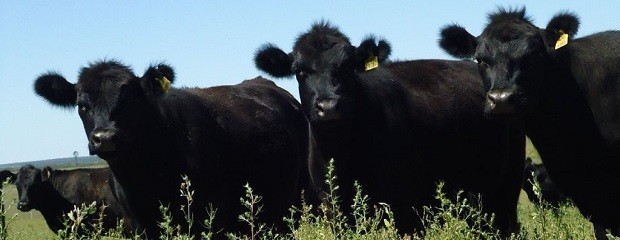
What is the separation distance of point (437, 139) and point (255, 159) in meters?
2.23

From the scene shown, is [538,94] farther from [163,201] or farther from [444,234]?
[163,201]

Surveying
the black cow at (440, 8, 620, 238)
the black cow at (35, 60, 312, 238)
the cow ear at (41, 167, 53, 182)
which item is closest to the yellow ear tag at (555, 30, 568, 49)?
the black cow at (440, 8, 620, 238)

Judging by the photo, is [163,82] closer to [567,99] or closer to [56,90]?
[56,90]

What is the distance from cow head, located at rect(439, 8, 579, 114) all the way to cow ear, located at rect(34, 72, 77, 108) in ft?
15.7

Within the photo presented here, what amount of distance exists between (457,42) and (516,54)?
145 cm

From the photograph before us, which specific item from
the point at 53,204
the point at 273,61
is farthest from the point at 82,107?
the point at 53,204

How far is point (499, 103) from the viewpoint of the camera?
310 inches

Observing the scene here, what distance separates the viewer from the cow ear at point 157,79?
10.8 m

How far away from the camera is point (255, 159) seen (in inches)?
450

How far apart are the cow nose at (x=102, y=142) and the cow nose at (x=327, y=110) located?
208cm

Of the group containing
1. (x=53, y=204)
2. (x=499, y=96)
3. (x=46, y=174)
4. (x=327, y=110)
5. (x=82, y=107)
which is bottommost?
(x=53, y=204)

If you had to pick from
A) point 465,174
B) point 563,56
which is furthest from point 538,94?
point 465,174

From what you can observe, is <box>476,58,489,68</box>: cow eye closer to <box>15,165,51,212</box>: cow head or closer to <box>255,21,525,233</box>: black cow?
<box>255,21,525,233</box>: black cow

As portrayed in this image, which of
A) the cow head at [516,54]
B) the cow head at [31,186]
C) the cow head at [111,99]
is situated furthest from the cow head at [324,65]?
the cow head at [31,186]
